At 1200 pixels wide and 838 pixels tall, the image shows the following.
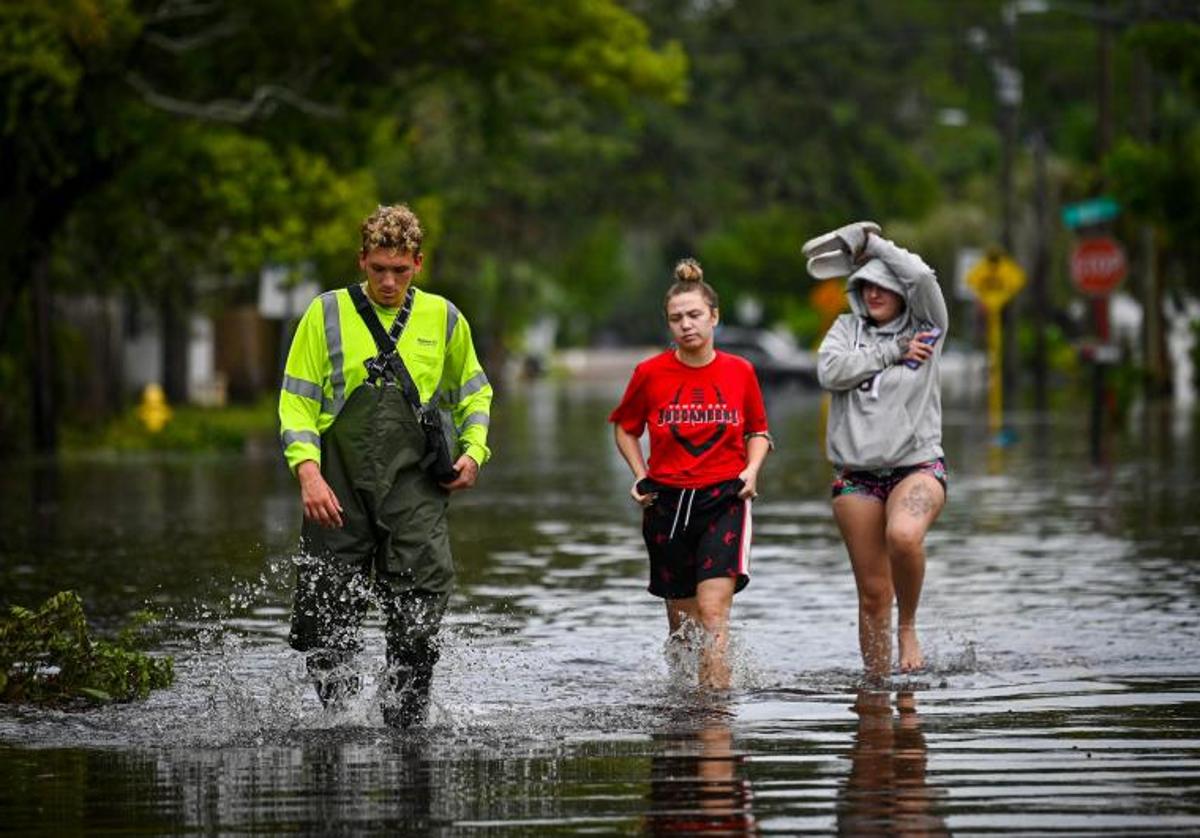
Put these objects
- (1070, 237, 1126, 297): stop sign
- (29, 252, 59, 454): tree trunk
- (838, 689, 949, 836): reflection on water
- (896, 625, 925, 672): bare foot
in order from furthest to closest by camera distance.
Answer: (1070, 237, 1126, 297): stop sign, (29, 252, 59, 454): tree trunk, (896, 625, 925, 672): bare foot, (838, 689, 949, 836): reflection on water

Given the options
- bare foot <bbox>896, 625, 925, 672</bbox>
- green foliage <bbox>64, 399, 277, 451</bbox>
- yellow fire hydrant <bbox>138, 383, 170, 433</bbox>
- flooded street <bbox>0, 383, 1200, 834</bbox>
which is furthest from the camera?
yellow fire hydrant <bbox>138, 383, 170, 433</bbox>

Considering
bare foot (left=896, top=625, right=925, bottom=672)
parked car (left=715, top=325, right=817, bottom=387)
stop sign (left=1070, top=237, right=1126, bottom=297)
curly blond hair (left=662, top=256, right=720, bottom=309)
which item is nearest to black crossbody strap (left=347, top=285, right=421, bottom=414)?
curly blond hair (left=662, top=256, right=720, bottom=309)

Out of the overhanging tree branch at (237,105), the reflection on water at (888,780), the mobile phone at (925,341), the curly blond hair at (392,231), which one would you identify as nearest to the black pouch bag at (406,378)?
the curly blond hair at (392,231)

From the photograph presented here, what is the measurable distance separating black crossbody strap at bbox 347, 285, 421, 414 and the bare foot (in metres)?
2.73

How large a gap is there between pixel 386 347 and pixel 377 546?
68 centimetres

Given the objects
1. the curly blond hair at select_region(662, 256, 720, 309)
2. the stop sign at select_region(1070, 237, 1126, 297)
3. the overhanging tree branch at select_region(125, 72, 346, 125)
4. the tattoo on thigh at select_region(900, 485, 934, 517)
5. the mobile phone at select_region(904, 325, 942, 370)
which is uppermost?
the overhanging tree branch at select_region(125, 72, 346, 125)

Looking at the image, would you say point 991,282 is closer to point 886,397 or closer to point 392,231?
point 886,397

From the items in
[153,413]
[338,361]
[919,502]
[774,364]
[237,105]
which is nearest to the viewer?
[338,361]

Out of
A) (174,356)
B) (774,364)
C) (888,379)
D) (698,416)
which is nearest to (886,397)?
(888,379)

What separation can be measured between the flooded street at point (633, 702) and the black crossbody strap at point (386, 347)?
3.73ft

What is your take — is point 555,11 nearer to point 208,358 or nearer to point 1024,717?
point 1024,717

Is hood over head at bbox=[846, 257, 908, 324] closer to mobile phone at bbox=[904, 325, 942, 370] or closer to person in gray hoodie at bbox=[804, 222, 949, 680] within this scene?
person in gray hoodie at bbox=[804, 222, 949, 680]

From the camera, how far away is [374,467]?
9.97 metres

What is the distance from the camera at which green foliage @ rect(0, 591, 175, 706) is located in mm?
11008
